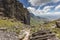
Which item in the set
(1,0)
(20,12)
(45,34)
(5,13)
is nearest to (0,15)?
(5,13)

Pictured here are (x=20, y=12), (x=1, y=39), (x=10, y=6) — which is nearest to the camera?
(x=1, y=39)

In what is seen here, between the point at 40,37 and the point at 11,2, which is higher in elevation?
the point at 11,2

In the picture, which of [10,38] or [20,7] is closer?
[10,38]

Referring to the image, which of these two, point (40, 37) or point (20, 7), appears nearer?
point (40, 37)

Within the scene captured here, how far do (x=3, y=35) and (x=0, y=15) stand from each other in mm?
77717

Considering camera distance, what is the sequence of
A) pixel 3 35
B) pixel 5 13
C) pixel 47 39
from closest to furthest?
pixel 3 35 < pixel 47 39 < pixel 5 13

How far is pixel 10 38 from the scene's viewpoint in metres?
32.4

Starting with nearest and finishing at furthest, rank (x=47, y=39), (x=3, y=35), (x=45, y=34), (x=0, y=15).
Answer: (x=3, y=35) < (x=47, y=39) < (x=45, y=34) < (x=0, y=15)

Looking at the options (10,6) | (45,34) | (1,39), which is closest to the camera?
(1,39)

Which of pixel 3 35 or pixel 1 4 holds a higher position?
pixel 1 4

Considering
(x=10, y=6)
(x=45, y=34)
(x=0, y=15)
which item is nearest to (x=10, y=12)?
(x=10, y=6)

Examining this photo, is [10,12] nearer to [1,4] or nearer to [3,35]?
[1,4]

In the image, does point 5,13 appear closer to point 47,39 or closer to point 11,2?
point 11,2

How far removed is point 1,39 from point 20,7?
12392 centimetres
